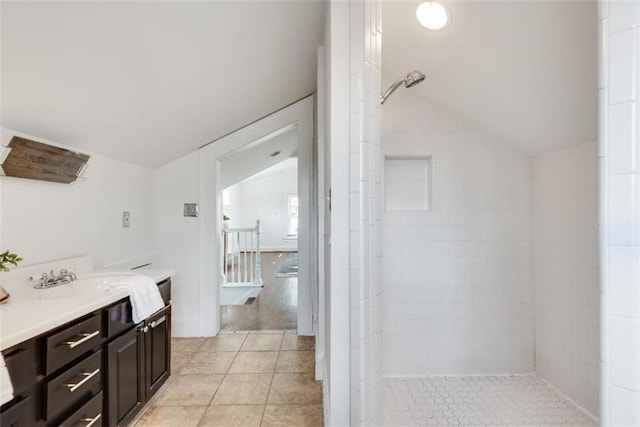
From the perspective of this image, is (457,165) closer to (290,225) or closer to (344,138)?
(344,138)

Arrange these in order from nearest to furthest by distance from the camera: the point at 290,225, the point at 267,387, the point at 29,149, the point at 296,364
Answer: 1. the point at 29,149
2. the point at 267,387
3. the point at 296,364
4. the point at 290,225

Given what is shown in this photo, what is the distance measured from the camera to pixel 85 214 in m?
2.02

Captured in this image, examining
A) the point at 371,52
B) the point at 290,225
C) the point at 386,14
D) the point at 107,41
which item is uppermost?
the point at 386,14

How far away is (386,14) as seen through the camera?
5.51 ft

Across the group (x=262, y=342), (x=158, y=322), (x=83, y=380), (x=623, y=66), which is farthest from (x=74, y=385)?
(x=623, y=66)

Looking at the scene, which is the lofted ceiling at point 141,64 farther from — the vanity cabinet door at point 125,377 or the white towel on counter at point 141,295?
the vanity cabinet door at point 125,377

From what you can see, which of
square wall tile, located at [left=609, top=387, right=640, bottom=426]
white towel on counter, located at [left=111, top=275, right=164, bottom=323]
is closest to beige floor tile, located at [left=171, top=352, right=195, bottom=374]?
white towel on counter, located at [left=111, top=275, right=164, bottom=323]

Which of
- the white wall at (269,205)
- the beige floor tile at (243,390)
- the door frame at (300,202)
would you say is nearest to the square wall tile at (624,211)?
the beige floor tile at (243,390)

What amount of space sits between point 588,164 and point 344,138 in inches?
62.4

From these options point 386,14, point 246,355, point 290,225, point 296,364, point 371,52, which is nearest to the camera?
point 371,52

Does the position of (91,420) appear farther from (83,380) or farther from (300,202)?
(300,202)

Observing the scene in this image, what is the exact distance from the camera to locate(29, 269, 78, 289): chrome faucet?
155 centimetres

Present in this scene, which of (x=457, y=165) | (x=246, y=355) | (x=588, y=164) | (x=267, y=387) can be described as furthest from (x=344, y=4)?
(x=246, y=355)

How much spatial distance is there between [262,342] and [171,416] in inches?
43.2
